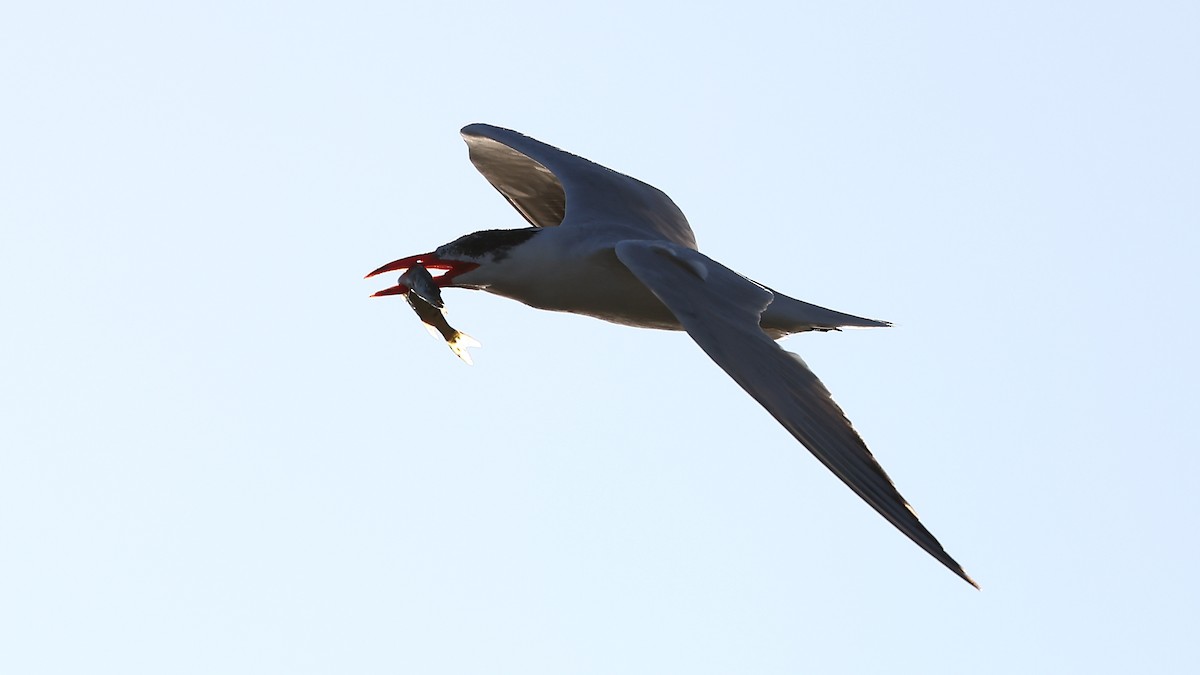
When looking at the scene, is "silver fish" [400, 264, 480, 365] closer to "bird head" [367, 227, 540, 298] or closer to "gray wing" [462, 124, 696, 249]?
"bird head" [367, 227, 540, 298]

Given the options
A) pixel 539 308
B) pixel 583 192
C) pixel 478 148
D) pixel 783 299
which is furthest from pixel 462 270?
pixel 478 148

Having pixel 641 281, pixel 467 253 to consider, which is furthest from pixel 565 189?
pixel 641 281

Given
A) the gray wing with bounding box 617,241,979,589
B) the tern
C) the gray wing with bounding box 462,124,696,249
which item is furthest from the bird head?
the gray wing with bounding box 617,241,979,589

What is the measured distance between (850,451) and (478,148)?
5946 millimetres

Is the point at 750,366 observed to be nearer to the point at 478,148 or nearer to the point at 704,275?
the point at 704,275

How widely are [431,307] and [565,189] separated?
56.4 inches

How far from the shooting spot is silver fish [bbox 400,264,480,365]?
9477 millimetres

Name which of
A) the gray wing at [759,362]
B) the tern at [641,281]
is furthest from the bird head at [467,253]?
the gray wing at [759,362]

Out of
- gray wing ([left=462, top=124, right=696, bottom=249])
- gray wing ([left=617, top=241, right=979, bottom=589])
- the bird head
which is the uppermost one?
gray wing ([left=462, top=124, right=696, bottom=249])

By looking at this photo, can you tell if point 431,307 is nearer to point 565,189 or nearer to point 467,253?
point 467,253

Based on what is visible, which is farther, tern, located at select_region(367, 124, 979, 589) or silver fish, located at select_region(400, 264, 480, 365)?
silver fish, located at select_region(400, 264, 480, 365)

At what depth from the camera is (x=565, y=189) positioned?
10.6m

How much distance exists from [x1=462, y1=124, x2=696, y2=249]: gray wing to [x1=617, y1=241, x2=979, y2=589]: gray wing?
1064 millimetres

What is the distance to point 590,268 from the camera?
9492mm
